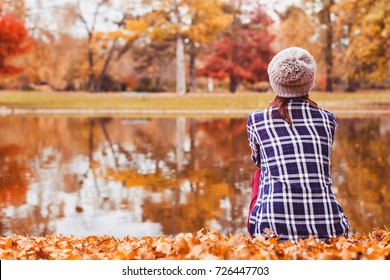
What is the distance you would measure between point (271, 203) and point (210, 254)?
1.29 ft

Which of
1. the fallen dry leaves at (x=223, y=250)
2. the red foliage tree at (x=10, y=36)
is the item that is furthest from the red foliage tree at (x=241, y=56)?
the fallen dry leaves at (x=223, y=250)

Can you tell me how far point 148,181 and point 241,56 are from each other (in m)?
29.1

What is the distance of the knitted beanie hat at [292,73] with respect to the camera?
324 centimetres

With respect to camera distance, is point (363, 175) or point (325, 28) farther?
point (325, 28)

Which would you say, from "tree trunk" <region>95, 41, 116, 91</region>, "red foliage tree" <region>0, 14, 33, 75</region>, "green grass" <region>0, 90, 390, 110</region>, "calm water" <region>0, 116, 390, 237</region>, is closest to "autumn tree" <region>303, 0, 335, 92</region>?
"green grass" <region>0, 90, 390, 110</region>

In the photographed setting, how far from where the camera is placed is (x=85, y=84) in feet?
137

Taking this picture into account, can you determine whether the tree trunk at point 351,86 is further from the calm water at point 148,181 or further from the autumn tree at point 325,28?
the calm water at point 148,181

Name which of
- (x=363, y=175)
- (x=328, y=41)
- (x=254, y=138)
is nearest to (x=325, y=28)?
(x=328, y=41)

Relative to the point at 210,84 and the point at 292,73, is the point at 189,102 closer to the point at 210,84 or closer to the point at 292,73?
the point at 210,84

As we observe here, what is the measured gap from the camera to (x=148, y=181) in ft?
29.8

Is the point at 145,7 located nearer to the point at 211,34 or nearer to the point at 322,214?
the point at 211,34

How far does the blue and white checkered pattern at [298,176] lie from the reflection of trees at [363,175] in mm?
3114

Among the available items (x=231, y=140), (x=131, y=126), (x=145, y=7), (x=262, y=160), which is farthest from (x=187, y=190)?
(x=145, y=7)
